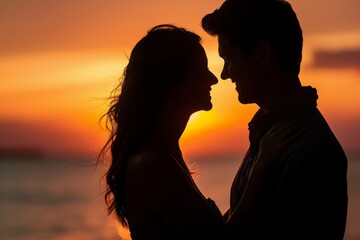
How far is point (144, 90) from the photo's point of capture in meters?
3.28

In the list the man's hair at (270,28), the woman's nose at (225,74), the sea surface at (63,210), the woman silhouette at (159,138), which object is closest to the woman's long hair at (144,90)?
the woman silhouette at (159,138)

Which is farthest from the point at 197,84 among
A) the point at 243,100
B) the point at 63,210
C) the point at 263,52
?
the point at 63,210

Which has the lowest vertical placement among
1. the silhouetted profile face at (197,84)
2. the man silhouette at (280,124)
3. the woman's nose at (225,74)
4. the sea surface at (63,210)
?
the man silhouette at (280,124)

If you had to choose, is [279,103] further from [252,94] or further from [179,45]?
[179,45]

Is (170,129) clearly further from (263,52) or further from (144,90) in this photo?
(263,52)

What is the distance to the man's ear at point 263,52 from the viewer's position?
9.62ft

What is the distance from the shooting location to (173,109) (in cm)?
332

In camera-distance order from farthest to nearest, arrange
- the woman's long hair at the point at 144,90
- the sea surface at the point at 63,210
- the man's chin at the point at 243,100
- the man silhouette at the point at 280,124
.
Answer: the sea surface at the point at 63,210 → the woman's long hair at the point at 144,90 → the man's chin at the point at 243,100 → the man silhouette at the point at 280,124

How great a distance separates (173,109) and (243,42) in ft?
1.67

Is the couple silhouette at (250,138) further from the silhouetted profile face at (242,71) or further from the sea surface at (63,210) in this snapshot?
the sea surface at (63,210)

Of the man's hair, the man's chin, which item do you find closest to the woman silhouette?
the man's chin

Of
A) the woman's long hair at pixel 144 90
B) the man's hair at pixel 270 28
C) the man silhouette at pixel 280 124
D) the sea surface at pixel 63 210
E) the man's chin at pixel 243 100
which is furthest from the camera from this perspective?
the sea surface at pixel 63 210

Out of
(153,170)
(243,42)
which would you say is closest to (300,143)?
(243,42)

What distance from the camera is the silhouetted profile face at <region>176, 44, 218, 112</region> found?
3.34 meters
